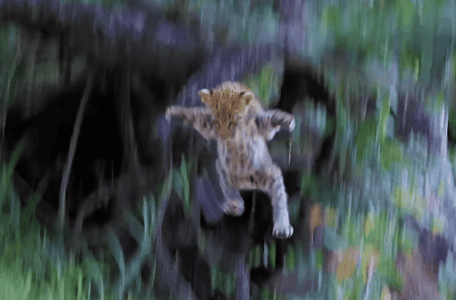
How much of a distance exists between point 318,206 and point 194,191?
306mm

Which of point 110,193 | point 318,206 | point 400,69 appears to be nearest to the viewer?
point 400,69

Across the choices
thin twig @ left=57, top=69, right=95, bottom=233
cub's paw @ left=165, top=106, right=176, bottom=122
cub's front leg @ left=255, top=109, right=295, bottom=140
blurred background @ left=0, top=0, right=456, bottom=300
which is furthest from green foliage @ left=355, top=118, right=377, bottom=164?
thin twig @ left=57, top=69, right=95, bottom=233

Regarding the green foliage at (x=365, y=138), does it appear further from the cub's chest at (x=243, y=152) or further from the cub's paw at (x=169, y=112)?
the cub's paw at (x=169, y=112)

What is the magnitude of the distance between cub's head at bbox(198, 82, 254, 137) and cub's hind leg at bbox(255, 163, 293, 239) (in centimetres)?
14

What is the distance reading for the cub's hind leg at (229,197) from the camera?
94 centimetres

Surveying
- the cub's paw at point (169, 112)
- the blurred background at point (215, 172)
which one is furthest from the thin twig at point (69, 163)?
the cub's paw at point (169, 112)

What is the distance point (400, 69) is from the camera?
0.87 metres

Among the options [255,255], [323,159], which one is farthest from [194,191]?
[323,159]

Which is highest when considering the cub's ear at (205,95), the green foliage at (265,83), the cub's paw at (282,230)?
the green foliage at (265,83)

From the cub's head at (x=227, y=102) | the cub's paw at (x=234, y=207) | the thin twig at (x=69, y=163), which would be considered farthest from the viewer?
the thin twig at (x=69, y=163)

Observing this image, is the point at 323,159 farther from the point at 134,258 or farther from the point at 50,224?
the point at 50,224

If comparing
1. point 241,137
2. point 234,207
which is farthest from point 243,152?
point 234,207

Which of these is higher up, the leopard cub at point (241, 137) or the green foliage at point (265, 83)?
the green foliage at point (265, 83)

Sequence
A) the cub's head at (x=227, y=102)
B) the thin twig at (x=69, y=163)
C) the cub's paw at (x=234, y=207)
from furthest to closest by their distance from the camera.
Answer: the thin twig at (x=69, y=163) → the cub's paw at (x=234, y=207) → the cub's head at (x=227, y=102)
